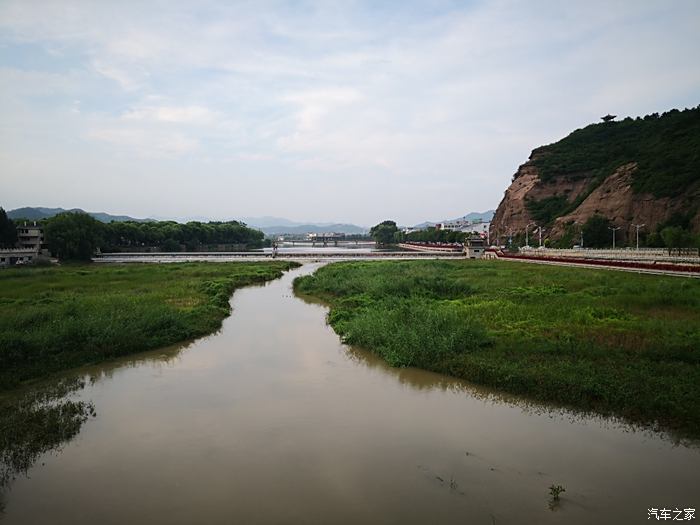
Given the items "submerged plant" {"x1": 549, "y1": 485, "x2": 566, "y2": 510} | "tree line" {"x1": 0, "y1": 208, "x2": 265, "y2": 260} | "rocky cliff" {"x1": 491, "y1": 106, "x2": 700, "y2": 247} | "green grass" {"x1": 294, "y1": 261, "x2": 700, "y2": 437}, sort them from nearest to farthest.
Result: "submerged plant" {"x1": 549, "y1": 485, "x2": 566, "y2": 510} → "green grass" {"x1": 294, "y1": 261, "x2": 700, "y2": 437} → "tree line" {"x1": 0, "y1": 208, "x2": 265, "y2": 260} → "rocky cliff" {"x1": 491, "y1": 106, "x2": 700, "y2": 247}

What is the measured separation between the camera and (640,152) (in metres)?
84.8

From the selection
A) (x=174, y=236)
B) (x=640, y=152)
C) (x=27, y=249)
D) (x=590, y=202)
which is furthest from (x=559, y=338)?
(x=174, y=236)

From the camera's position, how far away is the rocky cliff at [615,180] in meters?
68.9

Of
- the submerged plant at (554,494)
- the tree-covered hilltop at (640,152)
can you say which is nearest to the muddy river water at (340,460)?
the submerged plant at (554,494)

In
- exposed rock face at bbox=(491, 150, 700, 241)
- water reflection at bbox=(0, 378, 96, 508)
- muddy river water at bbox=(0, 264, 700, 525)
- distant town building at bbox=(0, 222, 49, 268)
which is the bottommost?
muddy river water at bbox=(0, 264, 700, 525)

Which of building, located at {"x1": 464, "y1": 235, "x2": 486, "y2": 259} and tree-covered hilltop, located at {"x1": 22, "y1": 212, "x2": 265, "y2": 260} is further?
building, located at {"x1": 464, "y1": 235, "x2": 486, "y2": 259}

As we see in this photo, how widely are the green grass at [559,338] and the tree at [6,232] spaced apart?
54945mm

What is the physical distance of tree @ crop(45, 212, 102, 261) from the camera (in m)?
64.0

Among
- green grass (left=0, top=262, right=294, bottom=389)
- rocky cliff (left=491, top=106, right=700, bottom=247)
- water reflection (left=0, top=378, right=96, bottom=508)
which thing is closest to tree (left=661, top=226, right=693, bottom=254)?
rocky cliff (left=491, top=106, right=700, bottom=247)

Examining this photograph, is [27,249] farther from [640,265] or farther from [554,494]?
[554,494]

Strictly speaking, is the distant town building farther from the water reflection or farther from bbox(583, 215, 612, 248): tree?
bbox(583, 215, 612, 248): tree

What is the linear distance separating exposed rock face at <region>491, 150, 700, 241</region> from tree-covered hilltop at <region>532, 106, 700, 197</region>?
127cm

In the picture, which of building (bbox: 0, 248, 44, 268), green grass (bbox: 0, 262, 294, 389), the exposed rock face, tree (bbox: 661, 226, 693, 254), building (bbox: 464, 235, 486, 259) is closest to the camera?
green grass (bbox: 0, 262, 294, 389)

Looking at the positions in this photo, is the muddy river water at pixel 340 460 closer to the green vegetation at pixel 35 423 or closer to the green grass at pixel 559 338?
the green vegetation at pixel 35 423
